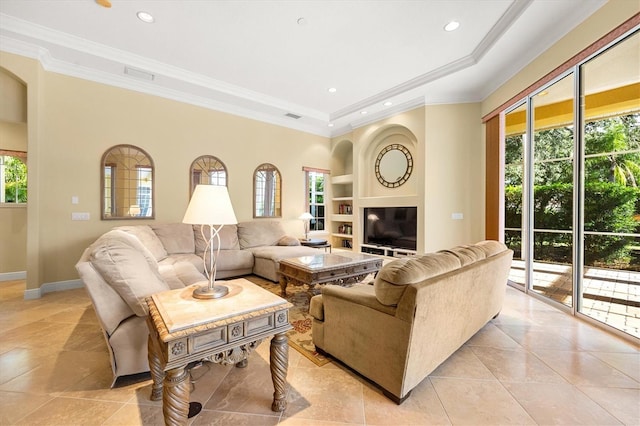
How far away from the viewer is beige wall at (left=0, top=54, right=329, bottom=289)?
3.65 meters

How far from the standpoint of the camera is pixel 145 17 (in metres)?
2.96

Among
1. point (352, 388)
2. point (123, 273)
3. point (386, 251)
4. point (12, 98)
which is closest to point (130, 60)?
point (12, 98)

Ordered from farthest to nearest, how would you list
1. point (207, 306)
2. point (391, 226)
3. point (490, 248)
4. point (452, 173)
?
point (391, 226), point (452, 173), point (490, 248), point (207, 306)

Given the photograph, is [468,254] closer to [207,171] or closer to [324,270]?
[324,270]

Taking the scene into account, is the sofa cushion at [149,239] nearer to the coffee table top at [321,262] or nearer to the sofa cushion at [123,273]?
the coffee table top at [321,262]

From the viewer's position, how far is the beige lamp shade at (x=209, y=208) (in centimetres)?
161

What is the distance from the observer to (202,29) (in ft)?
10.4

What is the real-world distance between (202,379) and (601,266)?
4.54 metres

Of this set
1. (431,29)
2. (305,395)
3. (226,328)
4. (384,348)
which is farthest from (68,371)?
(431,29)

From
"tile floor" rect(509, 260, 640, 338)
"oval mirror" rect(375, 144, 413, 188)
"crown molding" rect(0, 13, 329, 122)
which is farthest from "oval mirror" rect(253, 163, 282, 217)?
"tile floor" rect(509, 260, 640, 338)

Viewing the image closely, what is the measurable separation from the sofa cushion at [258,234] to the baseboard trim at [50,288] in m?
2.43

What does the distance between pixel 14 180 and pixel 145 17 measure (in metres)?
3.93

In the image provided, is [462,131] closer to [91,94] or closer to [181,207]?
[181,207]

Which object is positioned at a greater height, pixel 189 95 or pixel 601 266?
pixel 189 95
